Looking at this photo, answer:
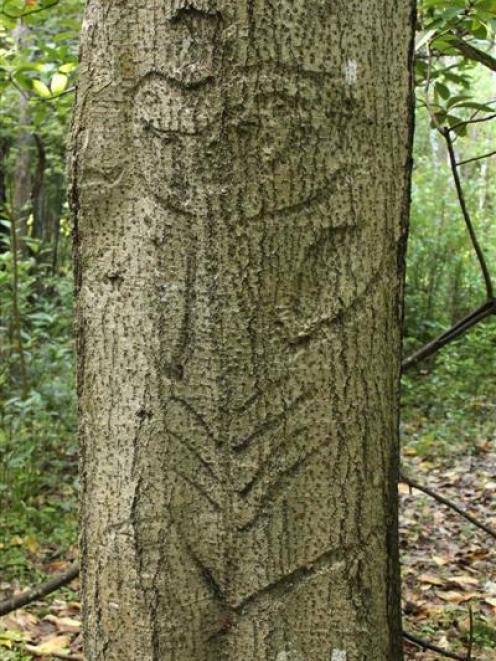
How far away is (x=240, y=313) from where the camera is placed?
47.1 inches

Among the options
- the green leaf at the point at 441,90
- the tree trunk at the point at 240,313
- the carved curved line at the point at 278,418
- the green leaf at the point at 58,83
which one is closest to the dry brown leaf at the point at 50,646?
the tree trunk at the point at 240,313

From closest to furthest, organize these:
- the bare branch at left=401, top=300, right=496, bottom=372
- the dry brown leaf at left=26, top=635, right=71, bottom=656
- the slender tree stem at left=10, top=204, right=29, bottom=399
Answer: the bare branch at left=401, top=300, right=496, bottom=372 → the dry brown leaf at left=26, top=635, right=71, bottom=656 → the slender tree stem at left=10, top=204, right=29, bottom=399

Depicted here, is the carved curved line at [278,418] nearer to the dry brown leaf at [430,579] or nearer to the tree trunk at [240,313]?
the tree trunk at [240,313]

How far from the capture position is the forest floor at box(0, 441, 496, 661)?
8.28ft

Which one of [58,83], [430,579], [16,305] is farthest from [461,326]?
[16,305]

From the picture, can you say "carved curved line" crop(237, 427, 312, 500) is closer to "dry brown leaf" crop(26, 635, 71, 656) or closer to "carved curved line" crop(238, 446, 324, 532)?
"carved curved line" crop(238, 446, 324, 532)

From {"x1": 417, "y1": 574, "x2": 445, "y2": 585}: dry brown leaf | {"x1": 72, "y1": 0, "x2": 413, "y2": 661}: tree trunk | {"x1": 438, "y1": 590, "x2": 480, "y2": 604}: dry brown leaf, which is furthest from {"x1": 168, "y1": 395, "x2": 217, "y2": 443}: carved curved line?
{"x1": 417, "y1": 574, "x2": 445, "y2": 585}: dry brown leaf

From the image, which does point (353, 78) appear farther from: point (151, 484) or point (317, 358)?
point (151, 484)

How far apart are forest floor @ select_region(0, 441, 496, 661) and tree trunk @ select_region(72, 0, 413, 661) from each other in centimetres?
88

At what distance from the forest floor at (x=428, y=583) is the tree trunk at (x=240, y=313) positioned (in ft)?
2.88

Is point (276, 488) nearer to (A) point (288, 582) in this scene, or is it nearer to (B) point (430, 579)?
(A) point (288, 582)

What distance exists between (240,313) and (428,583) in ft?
7.22

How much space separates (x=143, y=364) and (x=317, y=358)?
27cm

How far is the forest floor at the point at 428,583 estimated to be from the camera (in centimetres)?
252
